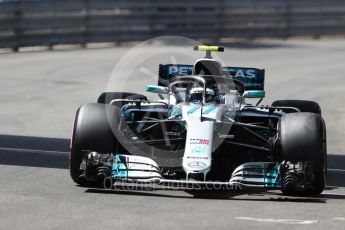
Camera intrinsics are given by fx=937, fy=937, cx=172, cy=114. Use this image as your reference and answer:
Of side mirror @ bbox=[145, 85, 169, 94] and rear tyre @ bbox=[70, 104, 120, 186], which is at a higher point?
side mirror @ bbox=[145, 85, 169, 94]

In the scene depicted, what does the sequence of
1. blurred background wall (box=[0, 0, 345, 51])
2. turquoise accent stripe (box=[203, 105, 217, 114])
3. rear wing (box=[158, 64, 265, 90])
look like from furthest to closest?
blurred background wall (box=[0, 0, 345, 51]) < rear wing (box=[158, 64, 265, 90]) < turquoise accent stripe (box=[203, 105, 217, 114])

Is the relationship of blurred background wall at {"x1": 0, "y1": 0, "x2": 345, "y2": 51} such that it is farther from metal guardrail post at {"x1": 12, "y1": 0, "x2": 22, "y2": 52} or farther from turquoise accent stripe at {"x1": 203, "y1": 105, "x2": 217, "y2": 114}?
turquoise accent stripe at {"x1": 203, "y1": 105, "x2": 217, "y2": 114}

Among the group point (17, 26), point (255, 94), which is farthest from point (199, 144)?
point (17, 26)

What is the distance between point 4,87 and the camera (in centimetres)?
2042

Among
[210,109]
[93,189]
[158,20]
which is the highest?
[158,20]

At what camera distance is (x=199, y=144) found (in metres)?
9.70

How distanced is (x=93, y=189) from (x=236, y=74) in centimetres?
381

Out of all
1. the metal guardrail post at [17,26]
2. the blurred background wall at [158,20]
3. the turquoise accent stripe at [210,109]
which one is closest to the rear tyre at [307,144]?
the turquoise accent stripe at [210,109]

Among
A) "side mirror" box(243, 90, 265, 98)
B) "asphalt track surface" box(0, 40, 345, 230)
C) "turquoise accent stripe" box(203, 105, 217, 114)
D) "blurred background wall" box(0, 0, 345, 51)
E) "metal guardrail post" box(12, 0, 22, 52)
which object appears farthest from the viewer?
"blurred background wall" box(0, 0, 345, 51)

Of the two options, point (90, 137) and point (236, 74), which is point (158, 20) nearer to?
point (236, 74)

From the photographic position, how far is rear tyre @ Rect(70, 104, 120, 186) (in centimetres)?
981

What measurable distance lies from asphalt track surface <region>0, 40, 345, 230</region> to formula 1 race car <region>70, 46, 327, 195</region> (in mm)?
194

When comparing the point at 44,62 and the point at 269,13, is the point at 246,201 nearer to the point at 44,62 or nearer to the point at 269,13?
the point at 44,62

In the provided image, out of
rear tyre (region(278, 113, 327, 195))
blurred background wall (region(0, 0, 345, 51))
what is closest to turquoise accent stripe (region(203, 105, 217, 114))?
rear tyre (region(278, 113, 327, 195))
